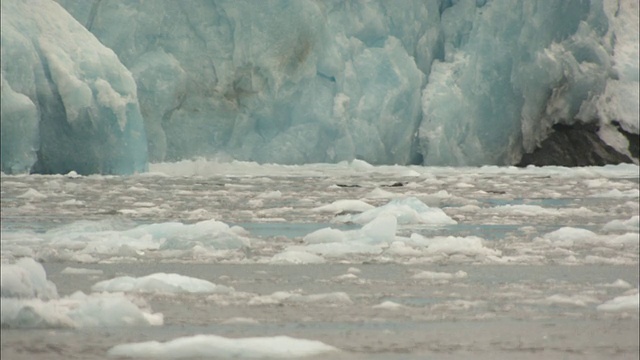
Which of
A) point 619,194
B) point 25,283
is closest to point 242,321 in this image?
point 25,283

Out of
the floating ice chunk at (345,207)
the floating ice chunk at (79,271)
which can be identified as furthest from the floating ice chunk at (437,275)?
the floating ice chunk at (345,207)

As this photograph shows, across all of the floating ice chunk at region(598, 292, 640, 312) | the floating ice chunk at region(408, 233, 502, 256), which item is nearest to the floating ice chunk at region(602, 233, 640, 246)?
the floating ice chunk at region(408, 233, 502, 256)

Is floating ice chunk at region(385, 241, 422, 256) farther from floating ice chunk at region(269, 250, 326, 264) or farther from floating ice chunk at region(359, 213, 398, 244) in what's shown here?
floating ice chunk at region(269, 250, 326, 264)

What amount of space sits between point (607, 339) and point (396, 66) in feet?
56.3

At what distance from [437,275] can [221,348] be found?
2299mm

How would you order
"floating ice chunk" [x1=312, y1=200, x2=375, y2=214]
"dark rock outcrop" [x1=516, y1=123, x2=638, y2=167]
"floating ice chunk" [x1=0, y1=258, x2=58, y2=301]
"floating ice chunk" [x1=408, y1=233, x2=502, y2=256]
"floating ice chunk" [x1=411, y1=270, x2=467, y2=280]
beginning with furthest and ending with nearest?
"dark rock outcrop" [x1=516, y1=123, x2=638, y2=167]
"floating ice chunk" [x1=312, y1=200, x2=375, y2=214]
"floating ice chunk" [x1=408, y1=233, x2=502, y2=256]
"floating ice chunk" [x1=411, y1=270, x2=467, y2=280]
"floating ice chunk" [x1=0, y1=258, x2=58, y2=301]

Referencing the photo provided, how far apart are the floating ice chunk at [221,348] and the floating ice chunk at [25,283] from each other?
90 centimetres

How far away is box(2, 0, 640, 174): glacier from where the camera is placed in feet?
64.0

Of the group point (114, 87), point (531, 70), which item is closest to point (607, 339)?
point (114, 87)

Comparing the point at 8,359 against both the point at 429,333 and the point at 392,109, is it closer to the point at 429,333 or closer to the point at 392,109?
the point at 429,333

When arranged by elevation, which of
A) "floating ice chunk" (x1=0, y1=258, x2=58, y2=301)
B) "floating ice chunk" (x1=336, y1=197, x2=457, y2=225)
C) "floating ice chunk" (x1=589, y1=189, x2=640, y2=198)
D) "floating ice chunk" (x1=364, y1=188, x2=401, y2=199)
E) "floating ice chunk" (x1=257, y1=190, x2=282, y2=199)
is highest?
"floating ice chunk" (x1=0, y1=258, x2=58, y2=301)

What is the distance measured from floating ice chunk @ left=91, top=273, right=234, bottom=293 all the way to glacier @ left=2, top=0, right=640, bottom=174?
1144cm

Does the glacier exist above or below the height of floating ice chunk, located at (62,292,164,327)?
above

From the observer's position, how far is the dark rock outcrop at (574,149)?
23234mm
